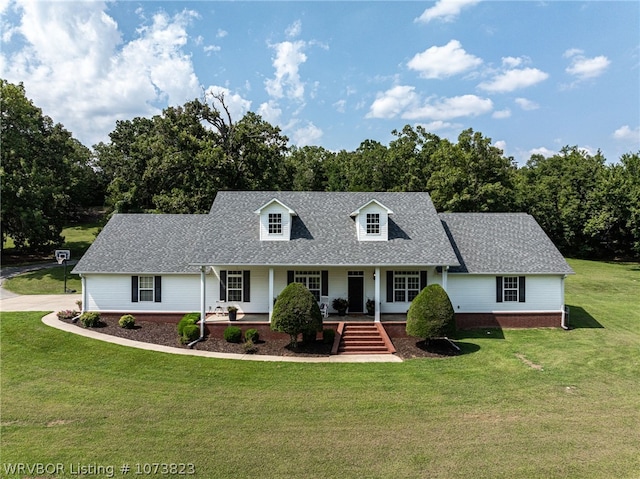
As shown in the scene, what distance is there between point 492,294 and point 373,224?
7.15 meters

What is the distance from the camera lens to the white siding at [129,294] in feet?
71.4

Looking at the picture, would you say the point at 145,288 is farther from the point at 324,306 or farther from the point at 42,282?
the point at 42,282

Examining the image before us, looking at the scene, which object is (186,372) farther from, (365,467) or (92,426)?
(365,467)

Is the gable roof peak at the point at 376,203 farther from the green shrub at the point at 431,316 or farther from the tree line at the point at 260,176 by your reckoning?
the tree line at the point at 260,176

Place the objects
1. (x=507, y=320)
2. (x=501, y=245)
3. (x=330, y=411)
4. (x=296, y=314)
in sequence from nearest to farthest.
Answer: (x=330, y=411)
(x=296, y=314)
(x=507, y=320)
(x=501, y=245)

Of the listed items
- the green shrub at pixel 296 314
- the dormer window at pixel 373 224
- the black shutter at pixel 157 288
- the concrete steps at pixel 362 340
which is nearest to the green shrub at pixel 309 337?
the green shrub at pixel 296 314

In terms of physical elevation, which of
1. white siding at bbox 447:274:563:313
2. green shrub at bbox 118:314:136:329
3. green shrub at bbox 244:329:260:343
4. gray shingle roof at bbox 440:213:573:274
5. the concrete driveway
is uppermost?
gray shingle roof at bbox 440:213:573:274

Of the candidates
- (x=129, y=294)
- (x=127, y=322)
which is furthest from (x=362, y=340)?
(x=129, y=294)

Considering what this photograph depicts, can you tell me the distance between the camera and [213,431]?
35.6 ft

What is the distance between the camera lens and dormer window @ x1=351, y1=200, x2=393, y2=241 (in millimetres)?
21625

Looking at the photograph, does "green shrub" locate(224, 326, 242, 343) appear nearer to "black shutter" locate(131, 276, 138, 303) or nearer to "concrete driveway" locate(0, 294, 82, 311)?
"black shutter" locate(131, 276, 138, 303)

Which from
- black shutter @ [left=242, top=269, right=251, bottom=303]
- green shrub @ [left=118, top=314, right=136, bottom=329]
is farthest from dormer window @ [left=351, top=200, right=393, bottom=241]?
green shrub @ [left=118, top=314, right=136, bottom=329]

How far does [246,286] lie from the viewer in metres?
21.5

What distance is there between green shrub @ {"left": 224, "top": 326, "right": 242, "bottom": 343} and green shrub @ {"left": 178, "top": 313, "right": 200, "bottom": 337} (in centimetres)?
185
